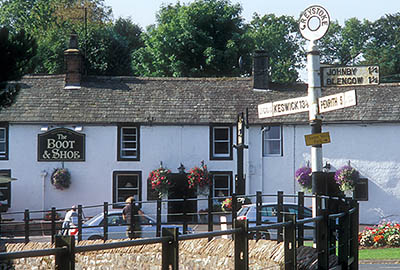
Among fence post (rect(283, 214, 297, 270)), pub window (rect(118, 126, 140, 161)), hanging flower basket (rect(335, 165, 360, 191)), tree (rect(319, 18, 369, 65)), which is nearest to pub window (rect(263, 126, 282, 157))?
hanging flower basket (rect(335, 165, 360, 191))

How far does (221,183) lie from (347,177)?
19.3ft

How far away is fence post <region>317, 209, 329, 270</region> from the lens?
8.27m

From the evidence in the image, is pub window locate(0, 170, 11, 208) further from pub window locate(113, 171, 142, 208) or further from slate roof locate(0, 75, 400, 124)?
pub window locate(113, 171, 142, 208)

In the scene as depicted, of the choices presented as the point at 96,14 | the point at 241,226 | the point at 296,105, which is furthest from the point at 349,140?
the point at 96,14

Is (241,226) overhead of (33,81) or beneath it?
beneath

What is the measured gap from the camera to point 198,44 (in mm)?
50281

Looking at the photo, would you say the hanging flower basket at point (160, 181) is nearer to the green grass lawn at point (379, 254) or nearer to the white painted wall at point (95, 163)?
the white painted wall at point (95, 163)

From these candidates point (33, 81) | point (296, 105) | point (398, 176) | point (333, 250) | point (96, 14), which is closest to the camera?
point (333, 250)

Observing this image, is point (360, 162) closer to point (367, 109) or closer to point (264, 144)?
point (367, 109)

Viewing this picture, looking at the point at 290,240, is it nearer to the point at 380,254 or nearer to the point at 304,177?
the point at 380,254

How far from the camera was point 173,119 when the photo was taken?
105ft

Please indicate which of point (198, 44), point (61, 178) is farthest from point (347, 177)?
point (198, 44)

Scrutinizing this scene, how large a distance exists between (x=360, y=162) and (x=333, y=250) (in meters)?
22.8

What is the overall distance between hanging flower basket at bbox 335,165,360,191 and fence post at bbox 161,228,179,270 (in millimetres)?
25723
